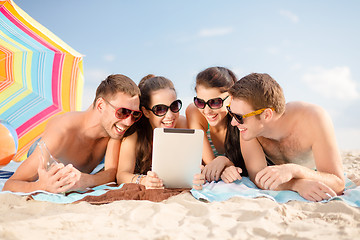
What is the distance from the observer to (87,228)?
251 cm

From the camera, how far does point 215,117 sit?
4.62 metres

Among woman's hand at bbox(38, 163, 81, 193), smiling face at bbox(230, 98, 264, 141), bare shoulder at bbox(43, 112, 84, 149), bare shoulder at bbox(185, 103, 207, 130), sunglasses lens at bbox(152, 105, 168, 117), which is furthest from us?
bare shoulder at bbox(185, 103, 207, 130)

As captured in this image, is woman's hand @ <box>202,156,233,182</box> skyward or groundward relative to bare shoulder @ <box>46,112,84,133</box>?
groundward

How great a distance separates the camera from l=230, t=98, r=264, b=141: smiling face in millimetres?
3738

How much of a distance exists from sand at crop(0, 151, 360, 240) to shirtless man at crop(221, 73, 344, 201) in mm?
322

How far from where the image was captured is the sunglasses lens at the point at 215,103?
446 cm

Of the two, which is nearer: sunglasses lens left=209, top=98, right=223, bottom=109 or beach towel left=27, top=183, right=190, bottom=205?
beach towel left=27, top=183, right=190, bottom=205

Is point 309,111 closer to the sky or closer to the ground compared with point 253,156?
closer to the sky

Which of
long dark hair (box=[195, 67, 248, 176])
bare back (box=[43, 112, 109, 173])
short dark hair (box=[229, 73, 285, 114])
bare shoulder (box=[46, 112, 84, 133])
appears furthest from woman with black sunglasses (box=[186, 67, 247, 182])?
bare shoulder (box=[46, 112, 84, 133])

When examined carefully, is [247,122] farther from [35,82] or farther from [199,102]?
[35,82]

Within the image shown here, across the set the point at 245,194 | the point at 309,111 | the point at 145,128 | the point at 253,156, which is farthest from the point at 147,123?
the point at 309,111

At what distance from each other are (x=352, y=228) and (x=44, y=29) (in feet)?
18.7

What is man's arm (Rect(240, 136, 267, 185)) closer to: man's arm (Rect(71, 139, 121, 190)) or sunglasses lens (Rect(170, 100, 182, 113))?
sunglasses lens (Rect(170, 100, 182, 113))

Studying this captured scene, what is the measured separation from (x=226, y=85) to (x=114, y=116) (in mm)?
1615
